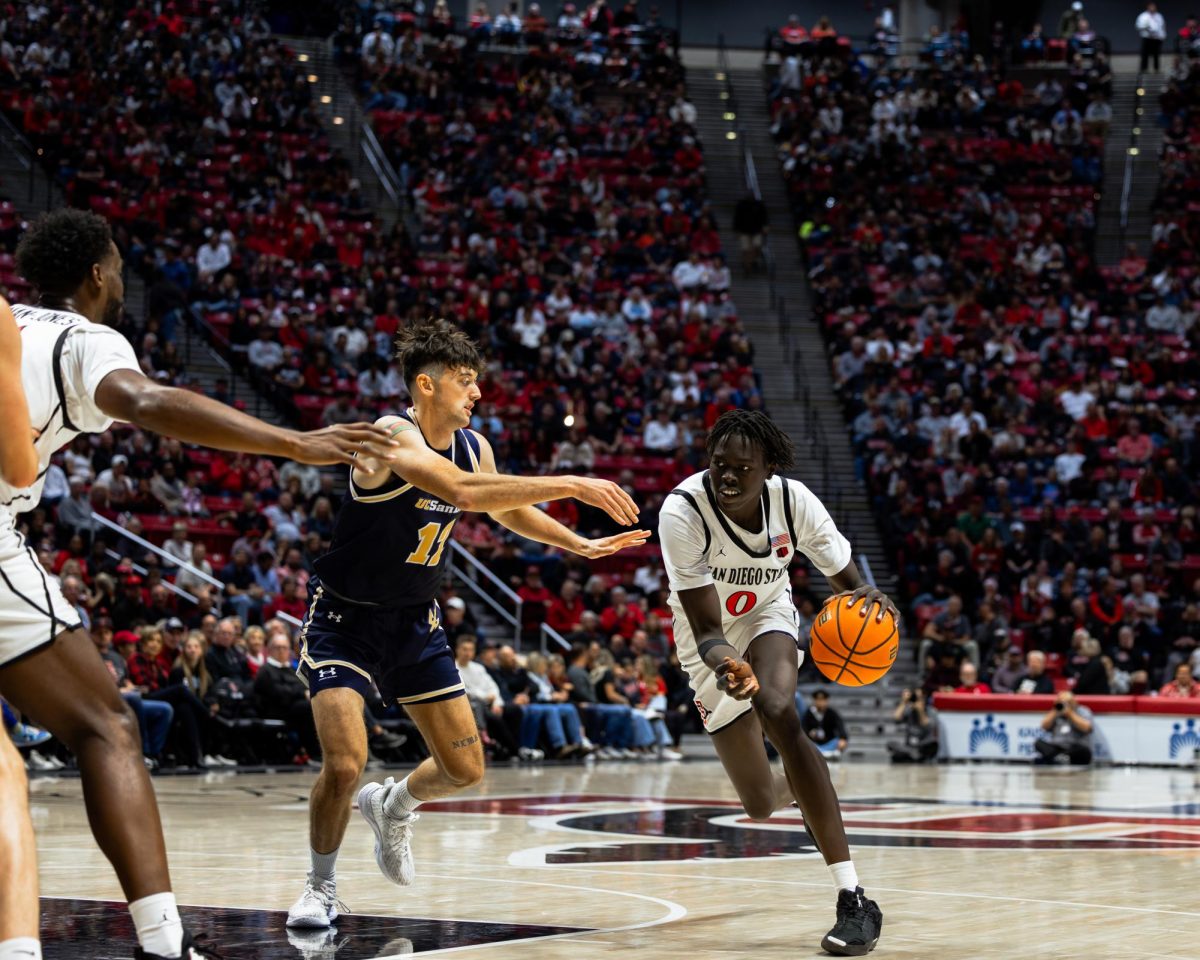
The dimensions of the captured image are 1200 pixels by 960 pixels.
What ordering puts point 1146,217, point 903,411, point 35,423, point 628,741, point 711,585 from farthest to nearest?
1. point 1146,217
2. point 903,411
3. point 628,741
4. point 711,585
5. point 35,423

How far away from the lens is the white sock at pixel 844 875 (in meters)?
5.66

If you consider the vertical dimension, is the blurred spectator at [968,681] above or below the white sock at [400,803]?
below

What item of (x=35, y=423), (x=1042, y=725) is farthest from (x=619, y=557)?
(x=35, y=423)

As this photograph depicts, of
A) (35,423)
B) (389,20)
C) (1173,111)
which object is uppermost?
(389,20)

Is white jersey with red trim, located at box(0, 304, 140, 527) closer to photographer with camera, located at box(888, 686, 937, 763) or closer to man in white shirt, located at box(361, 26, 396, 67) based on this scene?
photographer with camera, located at box(888, 686, 937, 763)

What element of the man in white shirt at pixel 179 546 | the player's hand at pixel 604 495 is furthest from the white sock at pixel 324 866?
the man in white shirt at pixel 179 546

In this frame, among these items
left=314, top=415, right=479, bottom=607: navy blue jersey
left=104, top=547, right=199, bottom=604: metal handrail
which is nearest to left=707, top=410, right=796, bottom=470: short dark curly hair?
left=314, top=415, right=479, bottom=607: navy blue jersey

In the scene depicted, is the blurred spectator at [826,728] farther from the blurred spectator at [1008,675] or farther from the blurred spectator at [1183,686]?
the blurred spectator at [1183,686]

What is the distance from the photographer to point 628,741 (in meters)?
19.1

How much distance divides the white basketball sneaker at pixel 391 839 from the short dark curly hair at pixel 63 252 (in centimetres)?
294

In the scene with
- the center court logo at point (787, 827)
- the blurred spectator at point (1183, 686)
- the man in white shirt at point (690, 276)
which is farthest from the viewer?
the man in white shirt at point (690, 276)

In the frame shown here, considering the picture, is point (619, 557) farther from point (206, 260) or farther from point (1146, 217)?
point (1146, 217)

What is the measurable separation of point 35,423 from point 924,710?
16874 mm

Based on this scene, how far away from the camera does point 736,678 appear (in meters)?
5.71
